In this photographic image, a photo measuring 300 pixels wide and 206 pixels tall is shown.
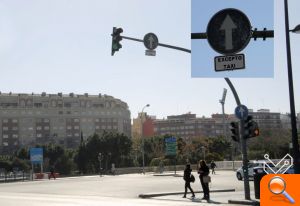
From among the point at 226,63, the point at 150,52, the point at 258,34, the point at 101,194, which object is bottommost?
the point at 101,194

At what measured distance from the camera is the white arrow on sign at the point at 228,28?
5332mm

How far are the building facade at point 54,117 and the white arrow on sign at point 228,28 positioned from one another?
158855 mm

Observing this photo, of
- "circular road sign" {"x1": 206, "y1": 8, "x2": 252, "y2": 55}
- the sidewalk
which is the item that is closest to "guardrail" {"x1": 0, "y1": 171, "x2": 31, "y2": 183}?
the sidewalk

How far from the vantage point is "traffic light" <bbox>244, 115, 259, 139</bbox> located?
57.5ft

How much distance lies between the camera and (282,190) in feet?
7.73

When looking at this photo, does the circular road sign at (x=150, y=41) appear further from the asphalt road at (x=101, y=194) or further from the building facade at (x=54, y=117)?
the building facade at (x=54, y=117)

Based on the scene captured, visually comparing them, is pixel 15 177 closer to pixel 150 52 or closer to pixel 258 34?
pixel 150 52

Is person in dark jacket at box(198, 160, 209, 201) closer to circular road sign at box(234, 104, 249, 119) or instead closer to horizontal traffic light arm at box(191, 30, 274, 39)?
circular road sign at box(234, 104, 249, 119)

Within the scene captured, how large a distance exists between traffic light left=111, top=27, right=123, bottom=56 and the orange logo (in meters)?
15.1

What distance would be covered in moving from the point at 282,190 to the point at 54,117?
17849cm

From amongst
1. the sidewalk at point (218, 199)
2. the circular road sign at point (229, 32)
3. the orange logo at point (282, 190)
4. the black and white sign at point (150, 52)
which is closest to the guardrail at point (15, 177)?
the sidewalk at point (218, 199)

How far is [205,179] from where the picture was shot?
19359 mm

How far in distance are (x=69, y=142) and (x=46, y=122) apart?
10761mm

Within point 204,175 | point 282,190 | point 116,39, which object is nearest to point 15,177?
point 204,175
